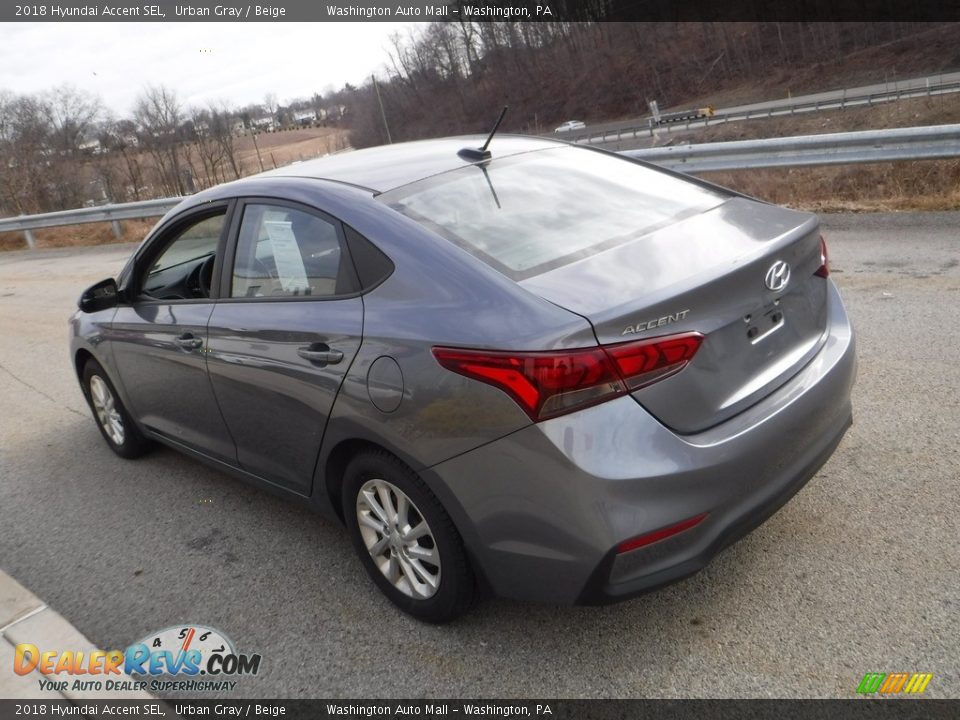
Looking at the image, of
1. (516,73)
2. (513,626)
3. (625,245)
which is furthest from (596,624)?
(516,73)

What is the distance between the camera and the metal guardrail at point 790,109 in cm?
3791

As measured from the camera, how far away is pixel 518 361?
244cm

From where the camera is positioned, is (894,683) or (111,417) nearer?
(894,683)

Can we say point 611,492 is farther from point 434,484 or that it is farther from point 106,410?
point 106,410

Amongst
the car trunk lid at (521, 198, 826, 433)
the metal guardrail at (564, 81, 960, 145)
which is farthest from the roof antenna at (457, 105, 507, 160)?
the metal guardrail at (564, 81, 960, 145)

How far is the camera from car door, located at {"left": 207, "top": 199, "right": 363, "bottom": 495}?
307 cm

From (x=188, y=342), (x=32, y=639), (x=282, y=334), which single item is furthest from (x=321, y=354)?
(x=32, y=639)

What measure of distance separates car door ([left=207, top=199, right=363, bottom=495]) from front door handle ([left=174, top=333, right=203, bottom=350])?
0.13 meters

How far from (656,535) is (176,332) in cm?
262

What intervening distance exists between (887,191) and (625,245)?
409 inches

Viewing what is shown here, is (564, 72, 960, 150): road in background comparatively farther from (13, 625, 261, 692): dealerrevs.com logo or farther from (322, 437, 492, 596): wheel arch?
(13, 625, 261, 692): dealerrevs.com logo

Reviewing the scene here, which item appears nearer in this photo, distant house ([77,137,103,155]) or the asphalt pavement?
the asphalt pavement

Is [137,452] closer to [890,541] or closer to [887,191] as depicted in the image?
[890,541]

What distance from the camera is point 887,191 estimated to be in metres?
11.7
